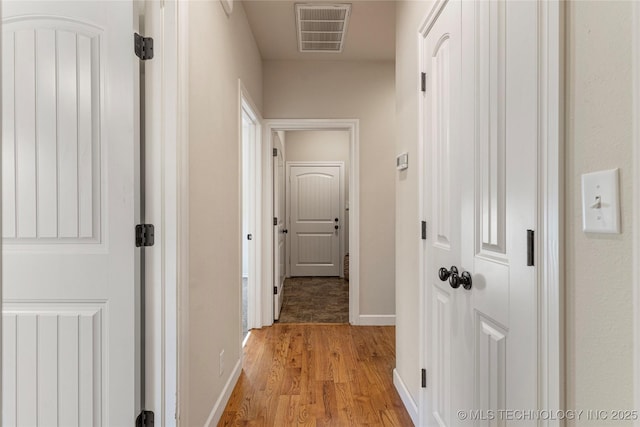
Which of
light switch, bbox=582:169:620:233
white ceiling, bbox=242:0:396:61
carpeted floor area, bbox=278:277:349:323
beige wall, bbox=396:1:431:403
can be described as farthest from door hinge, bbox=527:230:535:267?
carpeted floor area, bbox=278:277:349:323

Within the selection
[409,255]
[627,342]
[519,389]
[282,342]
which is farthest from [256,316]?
[627,342]

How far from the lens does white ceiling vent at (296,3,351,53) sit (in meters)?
2.55

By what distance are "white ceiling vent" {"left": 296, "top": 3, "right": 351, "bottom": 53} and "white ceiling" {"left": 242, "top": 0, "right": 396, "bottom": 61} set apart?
0.17ft

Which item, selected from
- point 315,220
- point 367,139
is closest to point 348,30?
point 367,139

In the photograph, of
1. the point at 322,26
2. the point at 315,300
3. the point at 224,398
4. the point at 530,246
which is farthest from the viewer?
the point at 315,300

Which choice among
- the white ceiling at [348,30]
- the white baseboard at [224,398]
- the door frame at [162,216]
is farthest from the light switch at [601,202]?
the white ceiling at [348,30]

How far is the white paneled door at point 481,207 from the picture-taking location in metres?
0.87

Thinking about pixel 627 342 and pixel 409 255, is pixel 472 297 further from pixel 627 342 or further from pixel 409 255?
pixel 409 255

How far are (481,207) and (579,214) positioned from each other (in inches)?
16.1

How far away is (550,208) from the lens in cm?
77

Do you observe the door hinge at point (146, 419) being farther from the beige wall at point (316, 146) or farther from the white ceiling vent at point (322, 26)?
the beige wall at point (316, 146)

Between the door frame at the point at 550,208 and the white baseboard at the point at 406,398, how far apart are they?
1177mm

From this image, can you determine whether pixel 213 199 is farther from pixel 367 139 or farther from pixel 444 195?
pixel 367 139

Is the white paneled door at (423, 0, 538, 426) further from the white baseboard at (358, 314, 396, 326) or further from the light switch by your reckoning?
the white baseboard at (358, 314, 396, 326)
